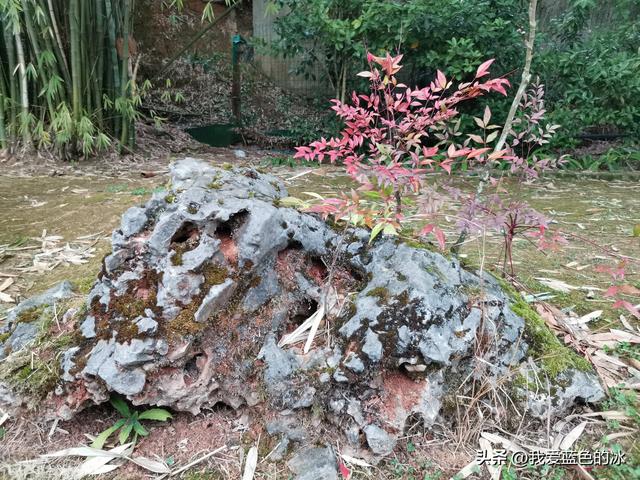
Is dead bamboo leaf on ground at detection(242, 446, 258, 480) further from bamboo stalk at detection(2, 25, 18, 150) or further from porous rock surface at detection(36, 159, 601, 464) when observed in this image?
bamboo stalk at detection(2, 25, 18, 150)

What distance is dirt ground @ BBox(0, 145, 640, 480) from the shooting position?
1391 millimetres

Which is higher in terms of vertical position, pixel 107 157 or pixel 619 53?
pixel 619 53

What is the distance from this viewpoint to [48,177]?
4266 millimetres

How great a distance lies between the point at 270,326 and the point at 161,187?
107cm

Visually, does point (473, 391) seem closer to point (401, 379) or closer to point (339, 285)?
point (401, 379)

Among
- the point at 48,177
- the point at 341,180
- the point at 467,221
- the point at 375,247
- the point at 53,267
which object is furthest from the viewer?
the point at 341,180

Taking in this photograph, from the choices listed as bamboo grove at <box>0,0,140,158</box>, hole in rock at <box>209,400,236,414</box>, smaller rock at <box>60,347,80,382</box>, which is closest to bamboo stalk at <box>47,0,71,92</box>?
bamboo grove at <box>0,0,140,158</box>

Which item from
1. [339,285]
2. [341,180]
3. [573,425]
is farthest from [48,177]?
[573,425]

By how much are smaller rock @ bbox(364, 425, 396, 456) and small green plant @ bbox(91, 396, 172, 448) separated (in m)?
0.66

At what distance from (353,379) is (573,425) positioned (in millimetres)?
751

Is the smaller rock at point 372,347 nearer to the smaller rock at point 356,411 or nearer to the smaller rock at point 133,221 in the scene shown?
the smaller rock at point 356,411

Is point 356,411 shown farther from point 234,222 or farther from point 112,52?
point 112,52

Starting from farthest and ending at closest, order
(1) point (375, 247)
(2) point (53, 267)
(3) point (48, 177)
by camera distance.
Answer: (3) point (48, 177), (2) point (53, 267), (1) point (375, 247)

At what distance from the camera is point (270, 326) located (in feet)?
5.23
